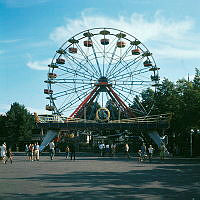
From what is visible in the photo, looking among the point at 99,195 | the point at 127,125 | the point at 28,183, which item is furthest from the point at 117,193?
the point at 127,125

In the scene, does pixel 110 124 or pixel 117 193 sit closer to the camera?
pixel 117 193

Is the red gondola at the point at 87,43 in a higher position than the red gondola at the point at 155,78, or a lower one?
higher

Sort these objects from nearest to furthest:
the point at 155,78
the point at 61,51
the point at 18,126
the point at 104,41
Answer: the point at 104,41 < the point at 155,78 < the point at 61,51 < the point at 18,126

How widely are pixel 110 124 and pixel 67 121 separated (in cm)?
636

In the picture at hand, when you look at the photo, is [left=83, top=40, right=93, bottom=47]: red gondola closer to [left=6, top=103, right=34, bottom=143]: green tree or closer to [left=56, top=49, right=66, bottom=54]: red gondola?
[left=56, top=49, right=66, bottom=54]: red gondola

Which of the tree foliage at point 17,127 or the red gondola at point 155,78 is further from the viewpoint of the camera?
the tree foliage at point 17,127

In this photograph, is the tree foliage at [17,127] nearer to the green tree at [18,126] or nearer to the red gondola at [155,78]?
the green tree at [18,126]

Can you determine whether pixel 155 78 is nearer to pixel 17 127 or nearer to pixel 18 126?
pixel 18 126

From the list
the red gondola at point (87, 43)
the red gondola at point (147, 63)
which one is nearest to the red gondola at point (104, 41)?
the red gondola at point (87, 43)

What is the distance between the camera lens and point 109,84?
4900 centimetres

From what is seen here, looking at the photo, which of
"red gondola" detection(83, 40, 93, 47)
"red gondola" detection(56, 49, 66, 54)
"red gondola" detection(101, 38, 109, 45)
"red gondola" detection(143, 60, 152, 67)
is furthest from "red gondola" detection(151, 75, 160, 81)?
"red gondola" detection(56, 49, 66, 54)

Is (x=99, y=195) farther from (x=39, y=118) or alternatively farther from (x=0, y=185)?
(x=39, y=118)

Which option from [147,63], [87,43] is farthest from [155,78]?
[87,43]

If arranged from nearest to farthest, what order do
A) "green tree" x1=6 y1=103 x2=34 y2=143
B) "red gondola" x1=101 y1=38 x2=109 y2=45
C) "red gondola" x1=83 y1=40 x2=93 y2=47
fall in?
"red gondola" x1=101 y1=38 x2=109 y2=45 < "red gondola" x1=83 y1=40 x2=93 y2=47 < "green tree" x1=6 y1=103 x2=34 y2=143
